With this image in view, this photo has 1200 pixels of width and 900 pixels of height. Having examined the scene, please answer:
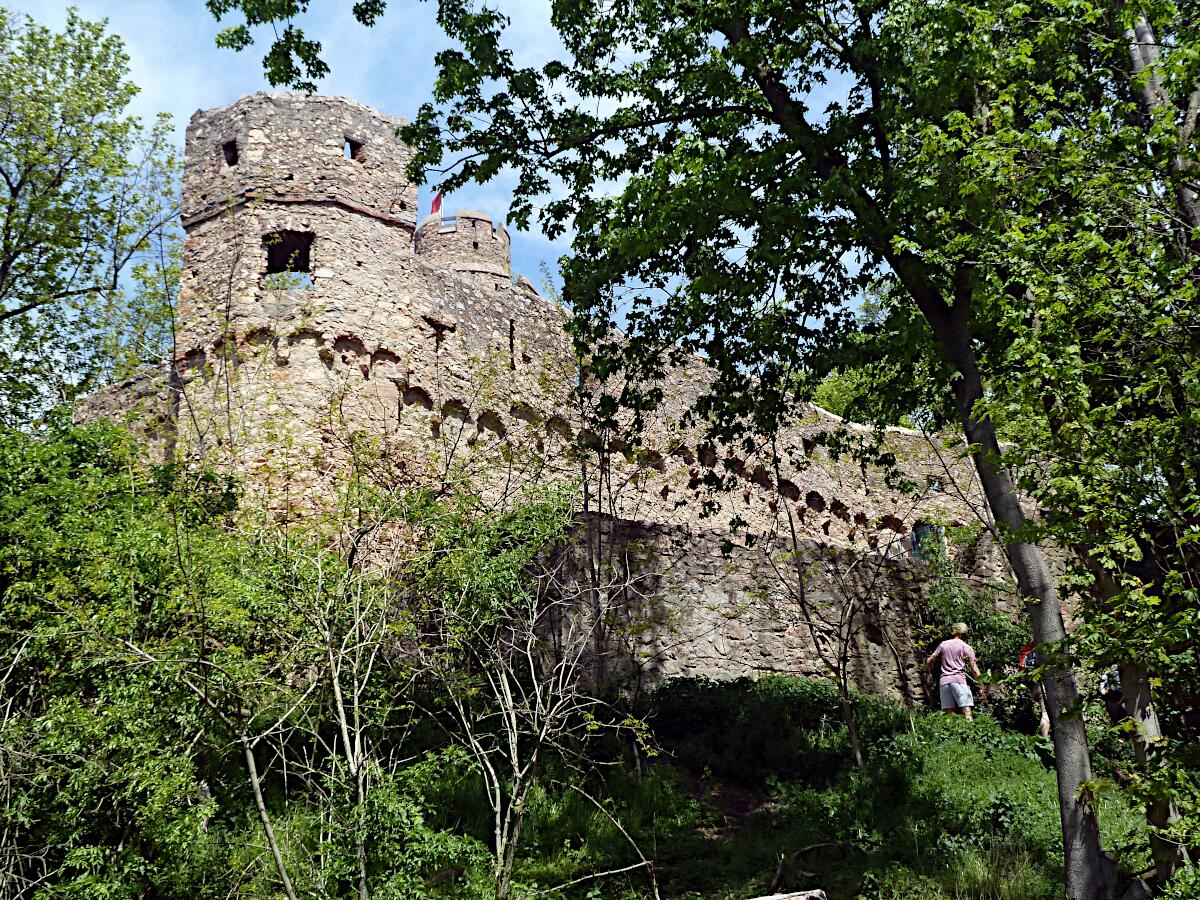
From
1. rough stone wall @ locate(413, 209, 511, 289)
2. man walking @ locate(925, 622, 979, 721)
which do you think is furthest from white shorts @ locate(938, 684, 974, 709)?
rough stone wall @ locate(413, 209, 511, 289)

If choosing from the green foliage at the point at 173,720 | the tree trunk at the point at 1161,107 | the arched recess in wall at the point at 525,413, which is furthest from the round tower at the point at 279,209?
the tree trunk at the point at 1161,107

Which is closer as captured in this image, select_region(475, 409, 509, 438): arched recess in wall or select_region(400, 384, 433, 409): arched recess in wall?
select_region(400, 384, 433, 409): arched recess in wall

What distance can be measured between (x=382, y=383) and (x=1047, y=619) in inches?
360

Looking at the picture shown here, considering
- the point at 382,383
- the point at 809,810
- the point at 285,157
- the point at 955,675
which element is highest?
the point at 285,157

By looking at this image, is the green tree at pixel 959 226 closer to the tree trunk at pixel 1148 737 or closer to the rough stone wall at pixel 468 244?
the tree trunk at pixel 1148 737

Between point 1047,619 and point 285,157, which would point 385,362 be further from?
point 1047,619

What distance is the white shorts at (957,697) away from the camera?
37.3ft

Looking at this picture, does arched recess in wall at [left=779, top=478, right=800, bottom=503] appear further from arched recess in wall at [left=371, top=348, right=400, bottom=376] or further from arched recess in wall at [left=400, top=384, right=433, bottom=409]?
arched recess in wall at [left=371, top=348, right=400, bottom=376]

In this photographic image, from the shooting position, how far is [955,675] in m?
11.5

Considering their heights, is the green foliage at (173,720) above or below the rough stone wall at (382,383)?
below

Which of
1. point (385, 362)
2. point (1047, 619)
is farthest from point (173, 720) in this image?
point (385, 362)

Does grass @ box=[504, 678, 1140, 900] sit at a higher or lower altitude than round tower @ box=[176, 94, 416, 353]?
lower

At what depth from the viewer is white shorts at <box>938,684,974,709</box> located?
11.4m

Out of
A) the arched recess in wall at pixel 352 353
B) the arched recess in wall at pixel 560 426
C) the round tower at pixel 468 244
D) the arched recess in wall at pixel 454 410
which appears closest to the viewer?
the arched recess in wall at pixel 352 353
